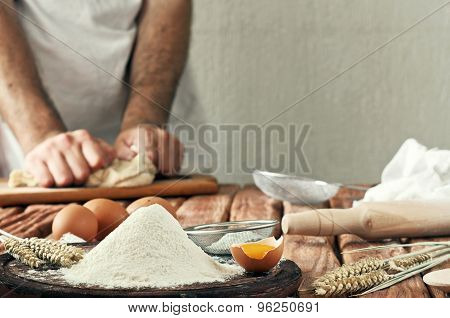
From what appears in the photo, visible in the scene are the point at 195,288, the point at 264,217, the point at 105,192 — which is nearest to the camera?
the point at 195,288

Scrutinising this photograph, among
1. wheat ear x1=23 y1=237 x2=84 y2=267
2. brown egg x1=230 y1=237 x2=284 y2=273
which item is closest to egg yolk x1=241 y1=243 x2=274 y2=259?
brown egg x1=230 y1=237 x2=284 y2=273

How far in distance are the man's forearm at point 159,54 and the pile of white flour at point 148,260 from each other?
2.39 ft

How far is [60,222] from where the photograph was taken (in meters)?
0.70

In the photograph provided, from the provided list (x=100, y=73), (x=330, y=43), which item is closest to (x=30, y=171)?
(x=100, y=73)

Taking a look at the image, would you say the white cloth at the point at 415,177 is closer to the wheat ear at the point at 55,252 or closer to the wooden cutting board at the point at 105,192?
the wooden cutting board at the point at 105,192

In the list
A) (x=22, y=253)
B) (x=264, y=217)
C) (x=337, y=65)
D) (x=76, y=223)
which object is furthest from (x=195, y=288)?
(x=337, y=65)

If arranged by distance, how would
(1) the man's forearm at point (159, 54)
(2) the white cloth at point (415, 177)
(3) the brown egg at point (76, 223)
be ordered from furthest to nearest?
(1) the man's forearm at point (159, 54), (2) the white cloth at point (415, 177), (3) the brown egg at point (76, 223)

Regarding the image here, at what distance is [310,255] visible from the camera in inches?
25.1

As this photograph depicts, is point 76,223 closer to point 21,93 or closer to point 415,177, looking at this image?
point 415,177

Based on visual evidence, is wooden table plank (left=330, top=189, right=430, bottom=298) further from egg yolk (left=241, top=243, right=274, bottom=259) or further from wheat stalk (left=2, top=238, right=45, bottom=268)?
wheat stalk (left=2, top=238, right=45, bottom=268)

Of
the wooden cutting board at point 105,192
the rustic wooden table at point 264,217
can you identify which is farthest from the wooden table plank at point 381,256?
the wooden cutting board at point 105,192

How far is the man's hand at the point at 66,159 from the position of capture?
1060mm

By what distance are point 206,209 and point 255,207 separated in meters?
0.07

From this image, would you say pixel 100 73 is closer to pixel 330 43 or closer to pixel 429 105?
pixel 330 43
